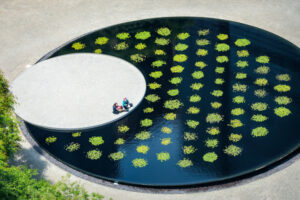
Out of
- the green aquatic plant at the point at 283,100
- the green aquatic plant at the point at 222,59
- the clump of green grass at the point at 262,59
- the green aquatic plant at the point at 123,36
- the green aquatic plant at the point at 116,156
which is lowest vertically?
the green aquatic plant at the point at 116,156

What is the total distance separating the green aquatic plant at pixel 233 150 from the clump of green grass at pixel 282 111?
3385 mm

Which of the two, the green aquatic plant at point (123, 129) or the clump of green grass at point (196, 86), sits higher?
the clump of green grass at point (196, 86)

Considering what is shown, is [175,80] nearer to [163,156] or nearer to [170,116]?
[170,116]

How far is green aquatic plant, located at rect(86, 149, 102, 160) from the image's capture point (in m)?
24.1

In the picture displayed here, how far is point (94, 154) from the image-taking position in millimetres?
24234

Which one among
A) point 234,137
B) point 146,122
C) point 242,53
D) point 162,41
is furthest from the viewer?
point 162,41

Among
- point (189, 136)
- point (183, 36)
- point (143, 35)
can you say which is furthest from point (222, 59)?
point (189, 136)

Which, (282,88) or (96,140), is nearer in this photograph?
(96,140)

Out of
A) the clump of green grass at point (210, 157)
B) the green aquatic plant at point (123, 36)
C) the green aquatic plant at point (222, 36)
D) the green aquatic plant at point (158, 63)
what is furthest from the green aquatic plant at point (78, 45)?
the clump of green grass at point (210, 157)

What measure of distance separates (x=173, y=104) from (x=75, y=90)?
5.83 metres

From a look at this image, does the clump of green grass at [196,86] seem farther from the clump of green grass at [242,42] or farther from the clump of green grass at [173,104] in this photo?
the clump of green grass at [242,42]

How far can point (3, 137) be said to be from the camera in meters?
20.0

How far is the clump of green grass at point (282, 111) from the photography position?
2553 cm

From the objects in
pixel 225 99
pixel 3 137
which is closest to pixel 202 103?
pixel 225 99
